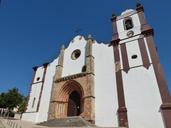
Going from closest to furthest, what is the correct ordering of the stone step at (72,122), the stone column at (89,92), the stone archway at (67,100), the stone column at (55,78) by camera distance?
the stone step at (72,122) < the stone column at (89,92) < the stone column at (55,78) < the stone archway at (67,100)

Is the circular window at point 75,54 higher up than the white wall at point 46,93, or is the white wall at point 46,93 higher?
the circular window at point 75,54

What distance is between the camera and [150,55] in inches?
626

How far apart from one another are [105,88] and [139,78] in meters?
3.63

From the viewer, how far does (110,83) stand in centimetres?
1656

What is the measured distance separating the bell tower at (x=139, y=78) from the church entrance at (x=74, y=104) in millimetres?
5450

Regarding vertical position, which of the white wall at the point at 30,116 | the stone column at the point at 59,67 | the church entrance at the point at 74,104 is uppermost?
the stone column at the point at 59,67

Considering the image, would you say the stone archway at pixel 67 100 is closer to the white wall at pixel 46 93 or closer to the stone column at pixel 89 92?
the stone column at pixel 89 92

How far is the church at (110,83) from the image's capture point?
13.9 m

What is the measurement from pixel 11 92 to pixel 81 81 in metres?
8.74

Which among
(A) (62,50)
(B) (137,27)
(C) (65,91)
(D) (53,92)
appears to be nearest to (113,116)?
(C) (65,91)

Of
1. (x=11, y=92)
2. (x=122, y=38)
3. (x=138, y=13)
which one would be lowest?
(x=11, y=92)

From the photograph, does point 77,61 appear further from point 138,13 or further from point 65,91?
point 138,13

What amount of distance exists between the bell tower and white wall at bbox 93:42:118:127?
594 mm

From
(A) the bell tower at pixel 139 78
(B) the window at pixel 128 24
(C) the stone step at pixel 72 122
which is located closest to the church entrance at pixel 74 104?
(C) the stone step at pixel 72 122
